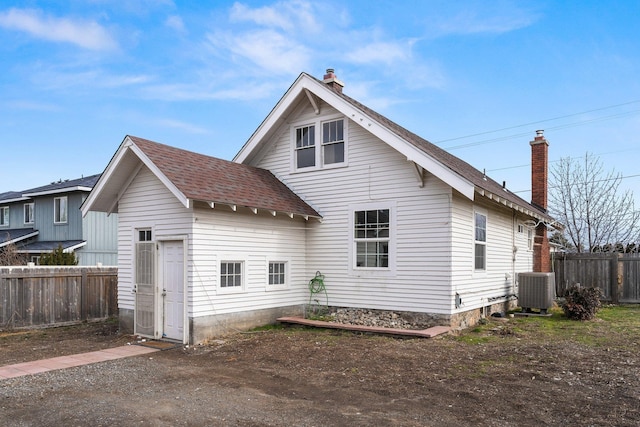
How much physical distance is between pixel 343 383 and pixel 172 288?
518 cm

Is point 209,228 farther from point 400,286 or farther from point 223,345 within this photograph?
point 400,286

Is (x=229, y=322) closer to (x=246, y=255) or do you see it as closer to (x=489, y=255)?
(x=246, y=255)

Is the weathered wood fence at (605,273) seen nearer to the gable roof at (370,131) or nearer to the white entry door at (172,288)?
the gable roof at (370,131)

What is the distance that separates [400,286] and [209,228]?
15.7 ft

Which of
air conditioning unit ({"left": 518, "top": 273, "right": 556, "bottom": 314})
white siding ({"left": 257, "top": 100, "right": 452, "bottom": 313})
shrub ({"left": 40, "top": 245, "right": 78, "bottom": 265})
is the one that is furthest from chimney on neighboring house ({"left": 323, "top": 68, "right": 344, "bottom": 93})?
shrub ({"left": 40, "top": 245, "right": 78, "bottom": 265})

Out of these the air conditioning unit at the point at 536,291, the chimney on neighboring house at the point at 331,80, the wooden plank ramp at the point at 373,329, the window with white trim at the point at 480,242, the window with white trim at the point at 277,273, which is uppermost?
the chimney on neighboring house at the point at 331,80

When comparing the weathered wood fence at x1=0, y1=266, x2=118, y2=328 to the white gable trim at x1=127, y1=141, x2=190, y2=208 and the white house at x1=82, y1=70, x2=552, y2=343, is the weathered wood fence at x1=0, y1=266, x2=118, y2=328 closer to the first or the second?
the white house at x1=82, y1=70, x2=552, y2=343

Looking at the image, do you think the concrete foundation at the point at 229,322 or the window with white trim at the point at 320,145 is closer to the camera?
the concrete foundation at the point at 229,322

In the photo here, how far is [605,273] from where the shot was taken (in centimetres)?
1750

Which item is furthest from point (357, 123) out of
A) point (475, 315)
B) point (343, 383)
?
point (343, 383)

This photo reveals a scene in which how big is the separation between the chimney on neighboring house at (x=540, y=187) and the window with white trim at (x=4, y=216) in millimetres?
28694

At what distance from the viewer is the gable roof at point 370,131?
1042cm

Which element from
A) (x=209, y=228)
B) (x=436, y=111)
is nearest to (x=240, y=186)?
(x=209, y=228)

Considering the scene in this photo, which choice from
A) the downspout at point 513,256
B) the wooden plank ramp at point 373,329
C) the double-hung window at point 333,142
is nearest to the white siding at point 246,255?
the wooden plank ramp at point 373,329
